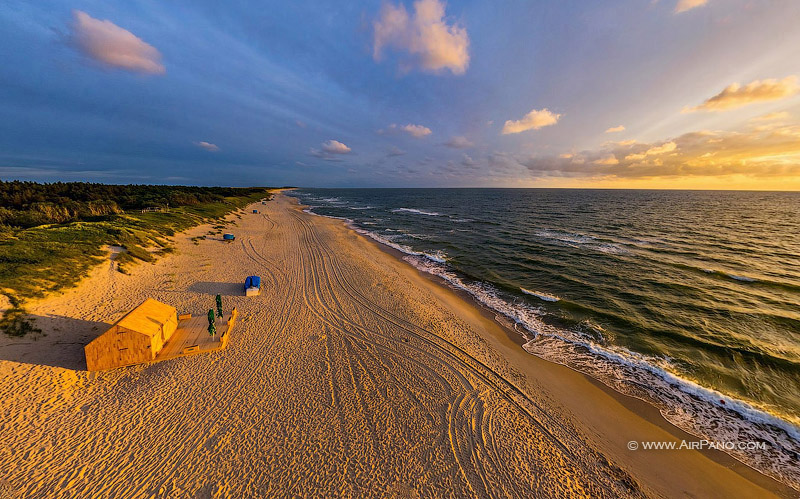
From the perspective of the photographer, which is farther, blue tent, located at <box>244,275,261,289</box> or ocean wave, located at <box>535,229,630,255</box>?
ocean wave, located at <box>535,229,630,255</box>

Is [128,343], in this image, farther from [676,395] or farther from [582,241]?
[582,241]

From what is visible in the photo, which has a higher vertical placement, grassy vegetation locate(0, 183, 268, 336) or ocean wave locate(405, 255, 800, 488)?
grassy vegetation locate(0, 183, 268, 336)

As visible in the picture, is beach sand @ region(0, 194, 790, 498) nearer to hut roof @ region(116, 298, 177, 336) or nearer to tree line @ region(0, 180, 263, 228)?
hut roof @ region(116, 298, 177, 336)

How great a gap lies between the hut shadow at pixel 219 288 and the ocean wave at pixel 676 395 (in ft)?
64.5

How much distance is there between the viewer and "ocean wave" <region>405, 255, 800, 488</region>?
29.5 ft

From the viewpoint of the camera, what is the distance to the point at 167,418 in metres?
8.85

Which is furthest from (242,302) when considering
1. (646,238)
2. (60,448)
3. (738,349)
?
(646,238)

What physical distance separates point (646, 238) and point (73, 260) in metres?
61.9

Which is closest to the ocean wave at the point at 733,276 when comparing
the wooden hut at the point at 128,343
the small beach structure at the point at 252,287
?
the small beach structure at the point at 252,287

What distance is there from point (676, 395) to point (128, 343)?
2383 centimetres

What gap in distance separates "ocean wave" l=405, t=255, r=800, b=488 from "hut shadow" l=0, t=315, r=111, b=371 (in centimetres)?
2147

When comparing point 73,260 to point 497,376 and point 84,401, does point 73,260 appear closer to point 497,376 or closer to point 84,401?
point 84,401

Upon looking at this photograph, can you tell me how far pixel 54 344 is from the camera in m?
11.1

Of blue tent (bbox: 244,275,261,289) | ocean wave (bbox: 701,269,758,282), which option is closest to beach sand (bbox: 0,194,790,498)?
blue tent (bbox: 244,275,261,289)
